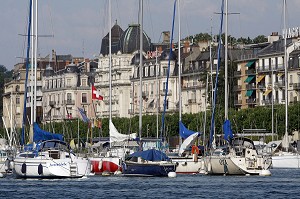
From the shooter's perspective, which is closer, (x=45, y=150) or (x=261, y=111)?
(x=45, y=150)

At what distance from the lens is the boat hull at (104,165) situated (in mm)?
103562

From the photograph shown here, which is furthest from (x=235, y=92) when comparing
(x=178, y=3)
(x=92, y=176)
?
(x=92, y=176)

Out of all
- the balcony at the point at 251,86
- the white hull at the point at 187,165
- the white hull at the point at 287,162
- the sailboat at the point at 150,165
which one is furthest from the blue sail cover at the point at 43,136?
the balcony at the point at 251,86

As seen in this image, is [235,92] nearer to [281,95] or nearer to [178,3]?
[281,95]

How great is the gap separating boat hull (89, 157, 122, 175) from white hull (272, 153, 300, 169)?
932 inches

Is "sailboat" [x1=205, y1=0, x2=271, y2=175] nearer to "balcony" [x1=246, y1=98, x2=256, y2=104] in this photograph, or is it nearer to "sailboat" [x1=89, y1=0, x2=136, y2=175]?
"sailboat" [x1=89, y1=0, x2=136, y2=175]

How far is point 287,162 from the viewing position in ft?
404

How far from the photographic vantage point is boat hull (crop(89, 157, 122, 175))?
104 m

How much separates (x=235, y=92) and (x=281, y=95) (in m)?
14.4

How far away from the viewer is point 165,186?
88000 mm

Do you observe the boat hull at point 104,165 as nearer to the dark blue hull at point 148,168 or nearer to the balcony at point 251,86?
the dark blue hull at point 148,168

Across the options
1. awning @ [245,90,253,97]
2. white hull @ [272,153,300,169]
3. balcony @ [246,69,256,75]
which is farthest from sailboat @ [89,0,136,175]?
balcony @ [246,69,256,75]

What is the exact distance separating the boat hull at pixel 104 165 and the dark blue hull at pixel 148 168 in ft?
15.9

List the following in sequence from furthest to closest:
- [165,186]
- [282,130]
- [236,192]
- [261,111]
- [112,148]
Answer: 1. [261,111]
2. [282,130]
3. [112,148]
4. [165,186]
5. [236,192]
